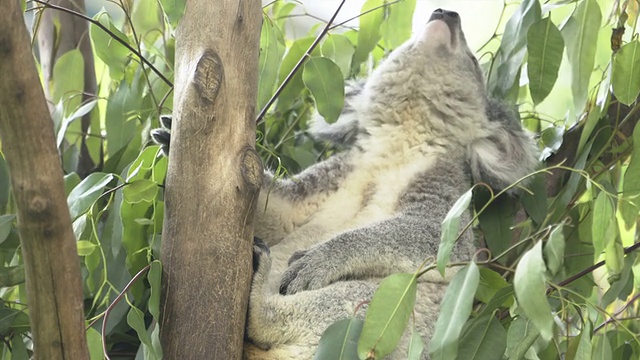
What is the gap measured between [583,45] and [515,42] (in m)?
0.33

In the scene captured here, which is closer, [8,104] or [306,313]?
[8,104]

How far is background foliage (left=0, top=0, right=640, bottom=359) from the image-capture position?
165cm

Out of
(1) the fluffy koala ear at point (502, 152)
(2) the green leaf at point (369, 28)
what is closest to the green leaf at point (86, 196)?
(2) the green leaf at point (369, 28)

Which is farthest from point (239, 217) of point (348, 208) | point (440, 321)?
point (348, 208)

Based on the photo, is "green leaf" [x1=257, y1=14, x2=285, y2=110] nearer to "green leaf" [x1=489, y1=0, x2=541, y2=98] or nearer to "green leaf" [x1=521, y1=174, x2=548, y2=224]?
"green leaf" [x1=489, y1=0, x2=541, y2=98]

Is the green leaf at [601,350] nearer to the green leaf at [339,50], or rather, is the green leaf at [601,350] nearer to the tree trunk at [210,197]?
the tree trunk at [210,197]

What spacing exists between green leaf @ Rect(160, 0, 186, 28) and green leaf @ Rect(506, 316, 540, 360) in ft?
3.28

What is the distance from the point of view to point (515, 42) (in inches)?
94.4

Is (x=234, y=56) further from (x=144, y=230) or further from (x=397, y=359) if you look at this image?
(x=397, y=359)

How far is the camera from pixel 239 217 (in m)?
1.84

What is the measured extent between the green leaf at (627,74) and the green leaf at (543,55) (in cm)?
16

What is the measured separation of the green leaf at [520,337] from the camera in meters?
1.67

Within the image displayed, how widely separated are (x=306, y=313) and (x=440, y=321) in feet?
1.98

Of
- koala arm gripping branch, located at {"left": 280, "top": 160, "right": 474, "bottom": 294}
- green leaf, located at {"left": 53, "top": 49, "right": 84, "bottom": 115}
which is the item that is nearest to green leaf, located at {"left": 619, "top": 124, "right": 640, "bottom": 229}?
koala arm gripping branch, located at {"left": 280, "top": 160, "right": 474, "bottom": 294}
